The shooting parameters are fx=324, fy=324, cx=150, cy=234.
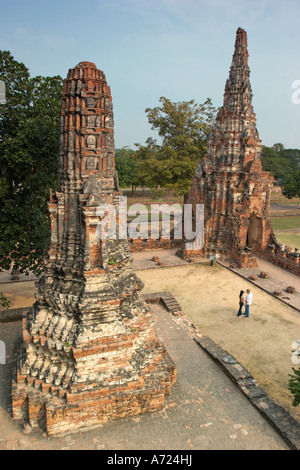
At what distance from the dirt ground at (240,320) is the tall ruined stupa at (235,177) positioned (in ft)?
8.47

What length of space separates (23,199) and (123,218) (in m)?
4.44

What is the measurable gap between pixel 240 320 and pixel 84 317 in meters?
7.47

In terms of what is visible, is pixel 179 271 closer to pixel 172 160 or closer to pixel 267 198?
pixel 267 198

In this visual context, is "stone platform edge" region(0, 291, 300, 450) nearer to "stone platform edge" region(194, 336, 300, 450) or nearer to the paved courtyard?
"stone platform edge" region(194, 336, 300, 450)

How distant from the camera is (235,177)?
64.1ft

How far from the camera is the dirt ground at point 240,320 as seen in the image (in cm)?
953

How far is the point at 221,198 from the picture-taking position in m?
19.9

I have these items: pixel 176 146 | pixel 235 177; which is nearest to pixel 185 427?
pixel 235 177

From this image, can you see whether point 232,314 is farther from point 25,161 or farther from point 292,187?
point 292,187

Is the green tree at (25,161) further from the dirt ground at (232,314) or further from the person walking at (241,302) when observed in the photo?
the person walking at (241,302)

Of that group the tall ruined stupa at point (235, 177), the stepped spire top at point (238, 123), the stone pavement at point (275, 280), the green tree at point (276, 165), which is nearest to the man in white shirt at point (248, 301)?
the stone pavement at point (275, 280)

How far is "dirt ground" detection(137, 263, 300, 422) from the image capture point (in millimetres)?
9531

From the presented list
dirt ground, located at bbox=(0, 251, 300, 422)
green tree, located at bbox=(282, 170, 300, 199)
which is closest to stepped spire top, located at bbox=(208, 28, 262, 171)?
dirt ground, located at bbox=(0, 251, 300, 422)

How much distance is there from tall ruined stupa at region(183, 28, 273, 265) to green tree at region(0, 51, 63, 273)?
35.5 ft
